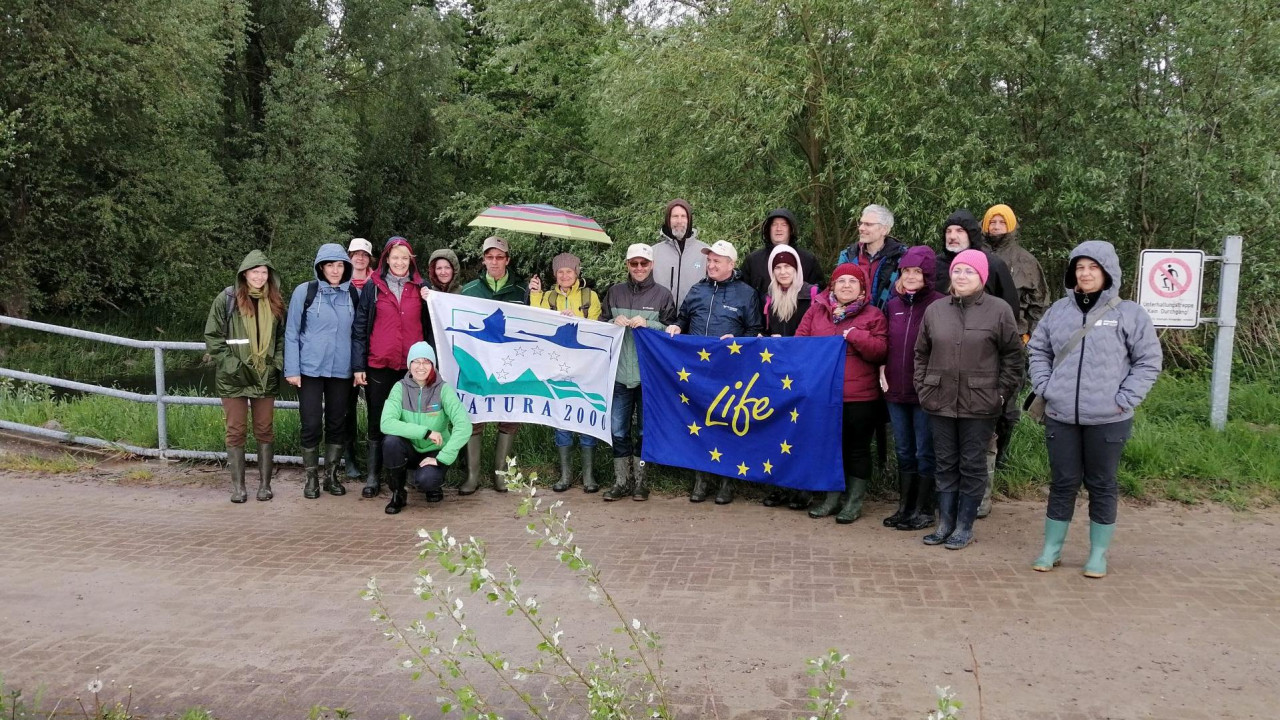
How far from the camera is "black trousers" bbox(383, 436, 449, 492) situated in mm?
7387

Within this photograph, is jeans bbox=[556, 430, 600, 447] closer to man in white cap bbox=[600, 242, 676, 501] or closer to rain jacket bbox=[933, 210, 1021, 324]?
man in white cap bbox=[600, 242, 676, 501]

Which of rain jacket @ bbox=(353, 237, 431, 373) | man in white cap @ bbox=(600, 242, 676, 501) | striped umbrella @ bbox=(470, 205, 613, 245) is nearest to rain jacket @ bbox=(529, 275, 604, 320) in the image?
man in white cap @ bbox=(600, 242, 676, 501)

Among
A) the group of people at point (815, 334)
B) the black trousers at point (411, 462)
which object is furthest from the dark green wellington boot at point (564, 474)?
the black trousers at point (411, 462)

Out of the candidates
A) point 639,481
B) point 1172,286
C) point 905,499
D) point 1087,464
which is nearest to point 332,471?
point 639,481

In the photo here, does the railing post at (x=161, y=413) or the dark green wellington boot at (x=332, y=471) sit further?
the railing post at (x=161, y=413)

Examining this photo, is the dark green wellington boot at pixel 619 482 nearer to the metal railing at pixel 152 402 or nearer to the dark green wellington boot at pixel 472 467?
the dark green wellington boot at pixel 472 467

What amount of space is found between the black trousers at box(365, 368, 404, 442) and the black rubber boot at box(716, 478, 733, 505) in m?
2.72

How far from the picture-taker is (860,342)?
6852mm

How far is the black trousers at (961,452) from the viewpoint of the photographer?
6.29 meters

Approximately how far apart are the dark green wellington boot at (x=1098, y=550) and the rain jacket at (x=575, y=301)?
4.10m

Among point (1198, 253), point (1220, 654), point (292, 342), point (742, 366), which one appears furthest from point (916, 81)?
point (1220, 654)

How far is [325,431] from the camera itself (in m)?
8.05

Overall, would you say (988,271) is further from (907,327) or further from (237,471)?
(237,471)

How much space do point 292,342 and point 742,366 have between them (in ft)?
11.7
